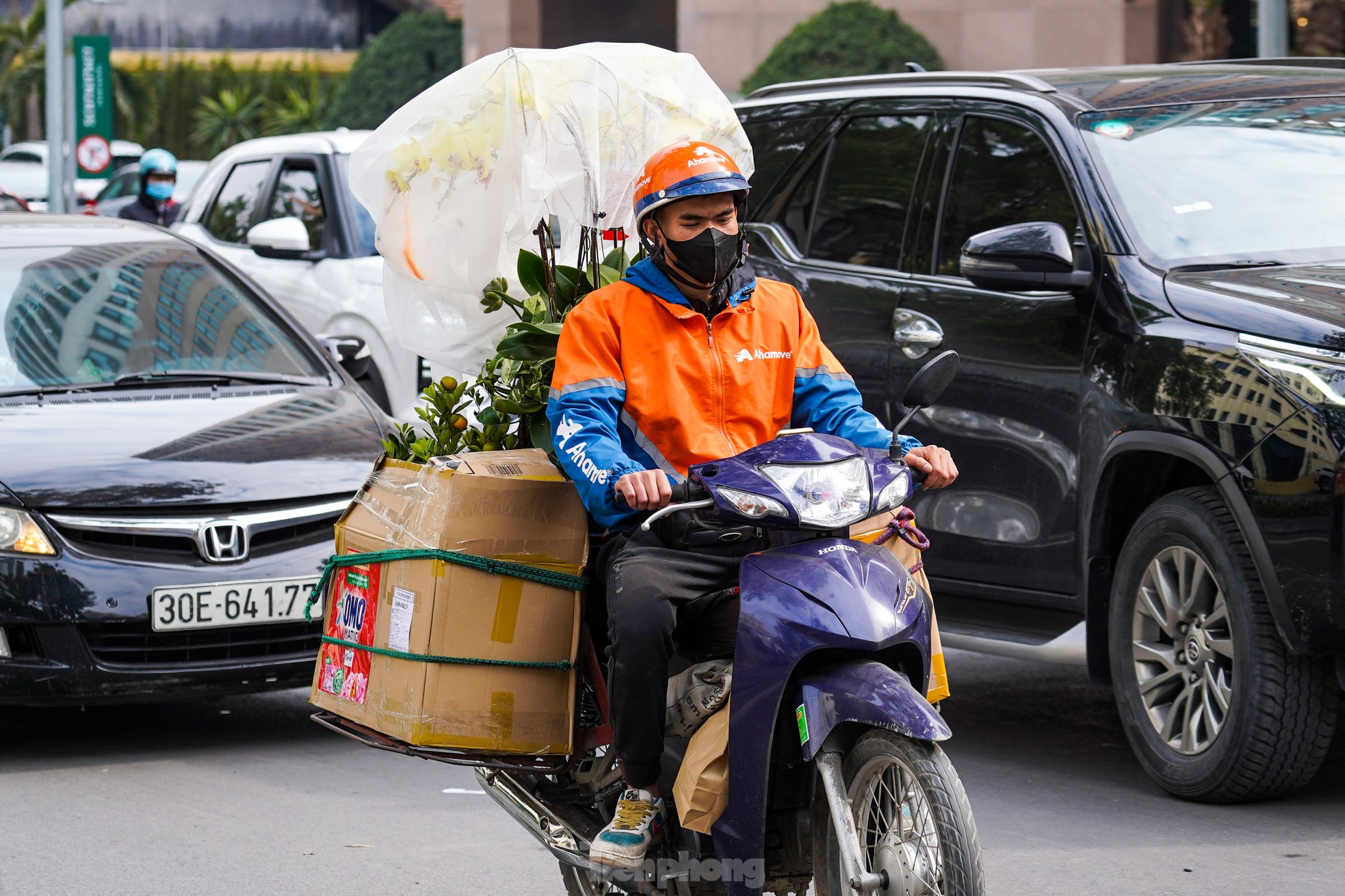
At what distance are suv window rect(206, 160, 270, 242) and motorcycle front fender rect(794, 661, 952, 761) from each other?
9.18 m

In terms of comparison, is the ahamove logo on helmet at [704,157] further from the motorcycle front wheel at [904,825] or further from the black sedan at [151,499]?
the black sedan at [151,499]

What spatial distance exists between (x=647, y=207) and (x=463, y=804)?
7.76 ft

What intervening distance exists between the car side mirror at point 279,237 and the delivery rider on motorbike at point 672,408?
653 cm

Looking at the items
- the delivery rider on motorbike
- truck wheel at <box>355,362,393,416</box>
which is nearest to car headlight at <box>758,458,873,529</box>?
the delivery rider on motorbike

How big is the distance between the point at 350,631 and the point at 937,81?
3498mm

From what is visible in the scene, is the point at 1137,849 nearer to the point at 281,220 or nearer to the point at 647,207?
the point at 647,207

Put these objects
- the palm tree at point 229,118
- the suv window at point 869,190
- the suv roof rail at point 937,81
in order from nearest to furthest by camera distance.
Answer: the suv roof rail at point 937,81 → the suv window at point 869,190 → the palm tree at point 229,118

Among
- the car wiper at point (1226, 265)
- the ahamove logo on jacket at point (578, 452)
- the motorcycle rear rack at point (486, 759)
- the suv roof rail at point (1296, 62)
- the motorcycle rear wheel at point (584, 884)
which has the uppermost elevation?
the suv roof rail at point (1296, 62)

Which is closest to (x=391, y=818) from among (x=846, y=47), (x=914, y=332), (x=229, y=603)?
(x=229, y=603)

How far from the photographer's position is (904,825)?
3.52 metres

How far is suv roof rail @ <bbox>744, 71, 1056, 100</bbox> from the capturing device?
6.60 meters

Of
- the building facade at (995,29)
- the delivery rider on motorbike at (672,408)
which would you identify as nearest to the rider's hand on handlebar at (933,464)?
the delivery rider on motorbike at (672,408)

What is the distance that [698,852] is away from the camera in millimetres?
3873

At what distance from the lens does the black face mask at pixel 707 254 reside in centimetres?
408
